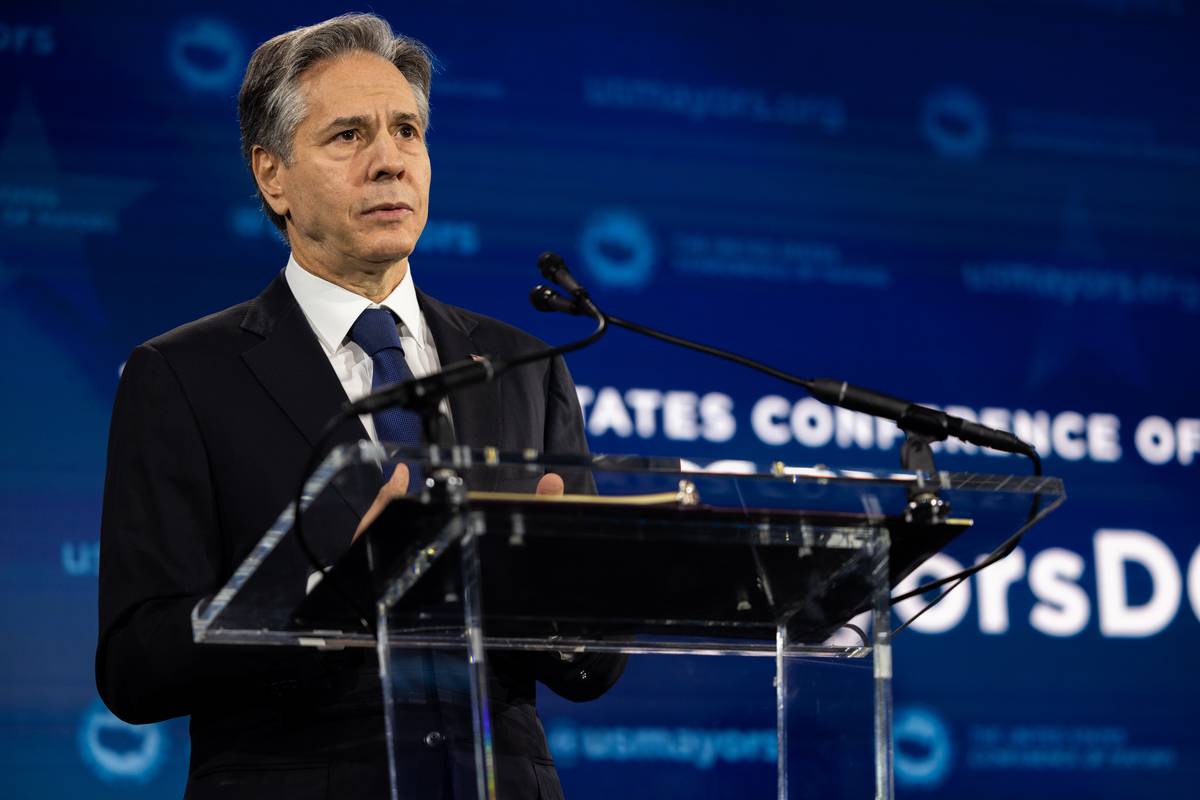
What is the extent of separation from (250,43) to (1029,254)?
76.7 inches

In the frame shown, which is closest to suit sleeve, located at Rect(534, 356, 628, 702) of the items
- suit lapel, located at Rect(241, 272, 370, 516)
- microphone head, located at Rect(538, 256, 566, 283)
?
microphone head, located at Rect(538, 256, 566, 283)

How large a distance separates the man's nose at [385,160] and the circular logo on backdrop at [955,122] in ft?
6.63

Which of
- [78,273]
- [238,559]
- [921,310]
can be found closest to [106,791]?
[78,273]

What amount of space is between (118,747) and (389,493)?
1.95m

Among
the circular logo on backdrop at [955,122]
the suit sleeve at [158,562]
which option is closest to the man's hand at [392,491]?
the suit sleeve at [158,562]

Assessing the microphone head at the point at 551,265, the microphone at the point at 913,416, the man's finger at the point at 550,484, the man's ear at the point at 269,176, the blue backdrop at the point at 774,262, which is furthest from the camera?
the blue backdrop at the point at 774,262

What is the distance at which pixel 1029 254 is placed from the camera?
156 inches

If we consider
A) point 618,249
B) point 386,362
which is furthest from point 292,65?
point 618,249

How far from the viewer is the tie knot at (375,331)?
2.16m

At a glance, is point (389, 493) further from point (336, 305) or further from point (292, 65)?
point (292, 65)

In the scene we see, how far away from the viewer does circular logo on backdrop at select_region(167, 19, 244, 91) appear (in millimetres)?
3361

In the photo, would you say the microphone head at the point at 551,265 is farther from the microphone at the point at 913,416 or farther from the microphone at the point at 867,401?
the microphone at the point at 913,416

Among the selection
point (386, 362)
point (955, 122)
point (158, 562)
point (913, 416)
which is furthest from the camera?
point (955, 122)

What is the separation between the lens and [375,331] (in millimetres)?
2178
